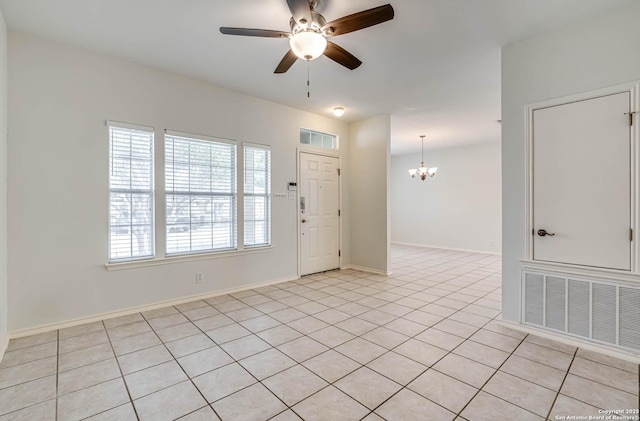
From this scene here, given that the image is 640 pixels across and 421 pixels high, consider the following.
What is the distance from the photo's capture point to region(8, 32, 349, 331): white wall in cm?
272

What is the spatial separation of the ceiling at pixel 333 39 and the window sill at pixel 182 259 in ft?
7.37

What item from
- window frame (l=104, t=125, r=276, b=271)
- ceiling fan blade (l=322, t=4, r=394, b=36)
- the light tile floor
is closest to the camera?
the light tile floor

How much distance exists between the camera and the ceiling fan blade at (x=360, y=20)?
6.30 feet

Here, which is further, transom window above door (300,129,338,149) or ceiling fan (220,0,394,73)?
transom window above door (300,129,338,149)

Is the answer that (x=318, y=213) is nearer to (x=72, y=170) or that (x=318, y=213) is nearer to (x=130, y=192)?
(x=130, y=192)

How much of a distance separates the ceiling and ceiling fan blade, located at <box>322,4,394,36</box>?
0.29 metres

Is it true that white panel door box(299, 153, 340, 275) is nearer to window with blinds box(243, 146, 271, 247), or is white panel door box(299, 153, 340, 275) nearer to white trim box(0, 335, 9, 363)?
window with blinds box(243, 146, 271, 247)

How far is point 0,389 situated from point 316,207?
4063 millimetres

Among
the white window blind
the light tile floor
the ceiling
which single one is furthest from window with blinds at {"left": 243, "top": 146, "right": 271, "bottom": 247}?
the light tile floor

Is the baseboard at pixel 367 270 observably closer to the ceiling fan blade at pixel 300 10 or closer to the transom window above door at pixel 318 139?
the transom window above door at pixel 318 139

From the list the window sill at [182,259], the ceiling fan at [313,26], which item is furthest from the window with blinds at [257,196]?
the ceiling fan at [313,26]

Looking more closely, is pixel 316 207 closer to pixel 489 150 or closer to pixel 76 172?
pixel 76 172

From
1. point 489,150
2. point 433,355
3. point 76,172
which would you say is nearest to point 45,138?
point 76,172

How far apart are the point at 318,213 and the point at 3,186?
3.85 m
